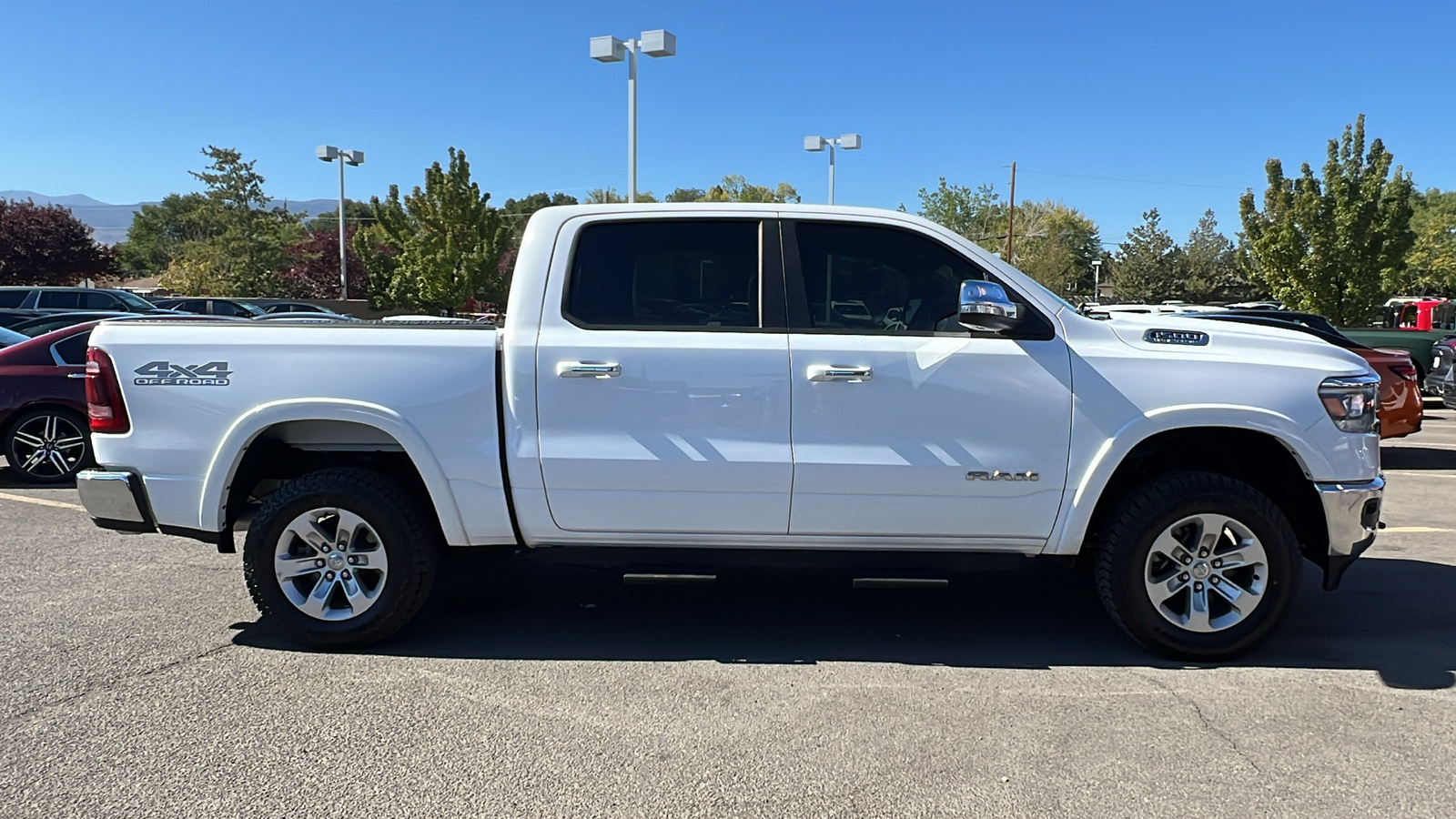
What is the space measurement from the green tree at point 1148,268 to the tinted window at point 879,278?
44.0m

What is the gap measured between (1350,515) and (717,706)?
2.77 metres

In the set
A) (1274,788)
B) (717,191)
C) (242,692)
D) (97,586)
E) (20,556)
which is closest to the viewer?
(1274,788)

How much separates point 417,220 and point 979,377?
104 feet

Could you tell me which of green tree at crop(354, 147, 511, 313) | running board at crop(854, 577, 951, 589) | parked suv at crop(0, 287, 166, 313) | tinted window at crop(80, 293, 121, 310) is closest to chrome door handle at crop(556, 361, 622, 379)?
running board at crop(854, 577, 951, 589)

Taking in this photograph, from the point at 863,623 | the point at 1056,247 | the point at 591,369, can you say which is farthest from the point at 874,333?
the point at 1056,247

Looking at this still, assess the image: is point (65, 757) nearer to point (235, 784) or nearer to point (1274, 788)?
point (235, 784)

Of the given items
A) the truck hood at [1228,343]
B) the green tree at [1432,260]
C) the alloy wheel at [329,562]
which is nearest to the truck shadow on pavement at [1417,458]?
the truck hood at [1228,343]

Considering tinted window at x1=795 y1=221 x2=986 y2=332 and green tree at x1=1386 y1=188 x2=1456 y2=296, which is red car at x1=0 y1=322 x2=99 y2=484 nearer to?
tinted window at x1=795 y1=221 x2=986 y2=332

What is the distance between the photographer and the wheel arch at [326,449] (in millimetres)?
4238

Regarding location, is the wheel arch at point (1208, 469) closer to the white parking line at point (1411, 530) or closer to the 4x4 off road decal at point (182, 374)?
→ the white parking line at point (1411, 530)

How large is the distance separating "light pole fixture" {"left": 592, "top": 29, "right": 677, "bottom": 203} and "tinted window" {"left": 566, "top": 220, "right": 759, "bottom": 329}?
477 inches

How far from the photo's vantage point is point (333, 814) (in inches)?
118

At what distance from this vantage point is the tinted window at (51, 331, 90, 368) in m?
8.43

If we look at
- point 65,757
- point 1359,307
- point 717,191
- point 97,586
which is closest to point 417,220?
point 717,191
